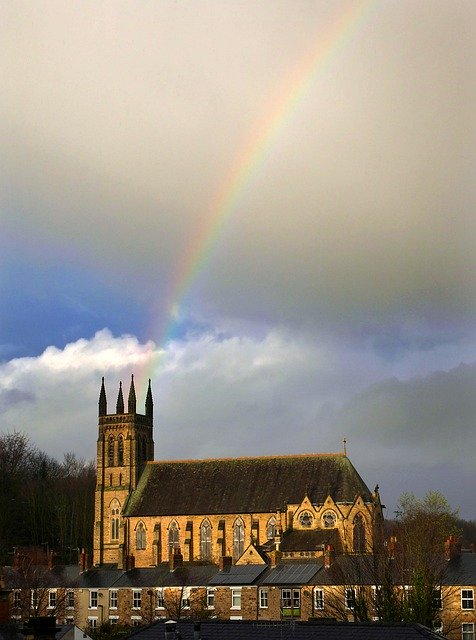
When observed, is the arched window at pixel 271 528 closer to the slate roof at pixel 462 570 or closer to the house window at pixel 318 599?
the house window at pixel 318 599

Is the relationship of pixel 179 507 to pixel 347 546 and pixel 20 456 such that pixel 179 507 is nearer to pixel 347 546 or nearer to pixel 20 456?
pixel 347 546

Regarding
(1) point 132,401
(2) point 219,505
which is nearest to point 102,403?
(1) point 132,401

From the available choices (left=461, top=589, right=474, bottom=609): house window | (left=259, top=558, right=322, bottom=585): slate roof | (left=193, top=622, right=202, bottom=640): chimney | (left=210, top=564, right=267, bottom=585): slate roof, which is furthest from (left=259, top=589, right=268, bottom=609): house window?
(left=193, top=622, right=202, bottom=640): chimney

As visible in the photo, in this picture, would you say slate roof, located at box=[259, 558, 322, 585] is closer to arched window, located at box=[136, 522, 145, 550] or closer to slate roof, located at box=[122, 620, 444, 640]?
arched window, located at box=[136, 522, 145, 550]

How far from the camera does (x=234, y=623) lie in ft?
137

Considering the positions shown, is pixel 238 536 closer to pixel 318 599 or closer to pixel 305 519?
pixel 305 519

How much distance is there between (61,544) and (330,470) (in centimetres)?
4268

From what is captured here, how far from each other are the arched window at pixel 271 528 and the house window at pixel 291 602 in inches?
1550

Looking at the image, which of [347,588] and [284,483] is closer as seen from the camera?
[347,588]

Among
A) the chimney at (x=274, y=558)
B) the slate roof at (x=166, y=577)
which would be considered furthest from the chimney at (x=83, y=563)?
the chimney at (x=274, y=558)

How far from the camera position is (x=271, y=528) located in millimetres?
126188

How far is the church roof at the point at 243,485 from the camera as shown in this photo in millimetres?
127125

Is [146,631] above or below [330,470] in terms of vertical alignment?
below

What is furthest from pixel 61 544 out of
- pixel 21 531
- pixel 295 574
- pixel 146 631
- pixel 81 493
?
pixel 146 631
